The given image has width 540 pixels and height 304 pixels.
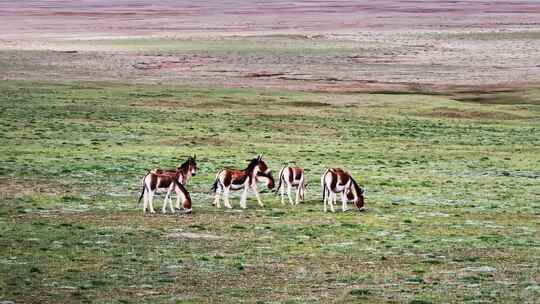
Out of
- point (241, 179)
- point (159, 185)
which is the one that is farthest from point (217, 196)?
point (159, 185)

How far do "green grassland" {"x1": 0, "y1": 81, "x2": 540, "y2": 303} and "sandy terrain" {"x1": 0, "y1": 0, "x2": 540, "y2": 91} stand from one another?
23.0m

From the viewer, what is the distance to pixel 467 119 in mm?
61969

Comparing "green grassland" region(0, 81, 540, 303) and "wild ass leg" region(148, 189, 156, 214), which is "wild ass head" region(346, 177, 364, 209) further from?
"wild ass leg" region(148, 189, 156, 214)

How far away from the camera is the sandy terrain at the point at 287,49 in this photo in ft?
277

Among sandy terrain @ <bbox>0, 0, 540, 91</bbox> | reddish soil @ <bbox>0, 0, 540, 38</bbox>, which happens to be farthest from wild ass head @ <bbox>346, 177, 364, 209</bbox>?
reddish soil @ <bbox>0, 0, 540, 38</bbox>

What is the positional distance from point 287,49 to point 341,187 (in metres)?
79.3

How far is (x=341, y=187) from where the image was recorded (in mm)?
29891

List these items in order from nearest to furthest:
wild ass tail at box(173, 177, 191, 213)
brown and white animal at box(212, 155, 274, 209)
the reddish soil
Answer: wild ass tail at box(173, 177, 191, 213) < brown and white animal at box(212, 155, 274, 209) < the reddish soil

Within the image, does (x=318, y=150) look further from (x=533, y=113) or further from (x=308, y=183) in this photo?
(x=533, y=113)

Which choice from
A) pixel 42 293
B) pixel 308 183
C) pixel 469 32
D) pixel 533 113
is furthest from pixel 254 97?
pixel 469 32

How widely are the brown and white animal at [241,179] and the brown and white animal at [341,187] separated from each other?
176 centimetres

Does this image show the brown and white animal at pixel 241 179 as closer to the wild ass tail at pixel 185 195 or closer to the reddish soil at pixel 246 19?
the wild ass tail at pixel 185 195

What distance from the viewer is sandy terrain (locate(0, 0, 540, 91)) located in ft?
277

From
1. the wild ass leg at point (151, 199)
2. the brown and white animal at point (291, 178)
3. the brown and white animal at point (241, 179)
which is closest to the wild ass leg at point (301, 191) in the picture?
the brown and white animal at point (291, 178)
